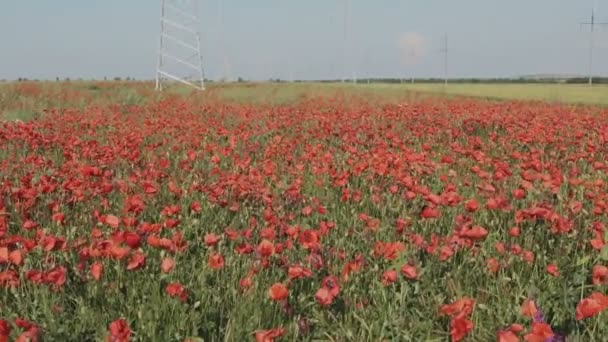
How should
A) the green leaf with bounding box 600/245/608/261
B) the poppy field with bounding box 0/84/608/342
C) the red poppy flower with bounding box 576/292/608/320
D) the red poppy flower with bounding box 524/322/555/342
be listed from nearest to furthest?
the red poppy flower with bounding box 524/322/555/342
the red poppy flower with bounding box 576/292/608/320
the poppy field with bounding box 0/84/608/342
the green leaf with bounding box 600/245/608/261

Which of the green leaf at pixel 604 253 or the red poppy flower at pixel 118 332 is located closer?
the red poppy flower at pixel 118 332

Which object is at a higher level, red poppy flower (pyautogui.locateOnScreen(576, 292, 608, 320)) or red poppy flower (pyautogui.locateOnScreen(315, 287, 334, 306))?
red poppy flower (pyautogui.locateOnScreen(576, 292, 608, 320))

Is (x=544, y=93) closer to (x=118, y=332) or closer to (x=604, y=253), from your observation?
(x=604, y=253)

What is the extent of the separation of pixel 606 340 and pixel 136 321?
1.92 metres

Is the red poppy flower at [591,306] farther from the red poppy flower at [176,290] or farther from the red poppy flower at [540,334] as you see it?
the red poppy flower at [176,290]

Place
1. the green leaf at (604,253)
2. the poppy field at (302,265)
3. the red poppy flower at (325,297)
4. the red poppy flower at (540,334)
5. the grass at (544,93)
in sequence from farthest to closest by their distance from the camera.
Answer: the grass at (544,93), the green leaf at (604,253), the poppy field at (302,265), the red poppy flower at (325,297), the red poppy flower at (540,334)

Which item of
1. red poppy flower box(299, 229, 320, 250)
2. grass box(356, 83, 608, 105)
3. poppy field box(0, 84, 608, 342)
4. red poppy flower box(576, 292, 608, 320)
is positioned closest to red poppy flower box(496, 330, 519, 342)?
poppy field box(0, 84, 608, 342)

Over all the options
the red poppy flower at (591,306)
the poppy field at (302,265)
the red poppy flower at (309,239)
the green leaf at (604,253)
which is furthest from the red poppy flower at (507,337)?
the green leaf at (604,253)

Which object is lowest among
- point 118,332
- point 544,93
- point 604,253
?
point 604,253

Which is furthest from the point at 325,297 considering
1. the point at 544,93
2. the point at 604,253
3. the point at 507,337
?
the point at 544,93

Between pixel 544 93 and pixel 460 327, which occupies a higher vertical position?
pixel 544 93

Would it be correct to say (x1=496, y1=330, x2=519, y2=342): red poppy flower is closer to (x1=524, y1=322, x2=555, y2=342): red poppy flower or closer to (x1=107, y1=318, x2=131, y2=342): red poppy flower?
(x1=524, y1=322, x2=555, y2=342): red poppy flower

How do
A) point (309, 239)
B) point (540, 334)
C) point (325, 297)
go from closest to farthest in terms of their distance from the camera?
point (540, 334) → point (325, 297) → point (309, 239)

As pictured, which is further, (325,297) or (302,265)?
(302,265)
